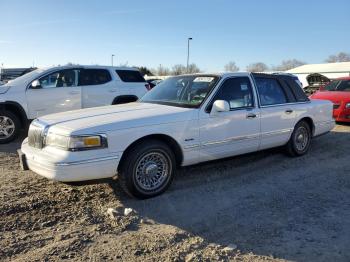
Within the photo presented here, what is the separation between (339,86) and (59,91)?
847 cm

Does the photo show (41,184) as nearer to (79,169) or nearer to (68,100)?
(79,169)

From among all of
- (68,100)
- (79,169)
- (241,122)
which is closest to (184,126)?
(241,122)

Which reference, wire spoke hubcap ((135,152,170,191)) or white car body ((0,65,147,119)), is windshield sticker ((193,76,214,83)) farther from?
white car body ((0,65,147,119))

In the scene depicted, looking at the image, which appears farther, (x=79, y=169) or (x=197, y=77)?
(x=197, y=77)

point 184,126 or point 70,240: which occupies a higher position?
point 184,126

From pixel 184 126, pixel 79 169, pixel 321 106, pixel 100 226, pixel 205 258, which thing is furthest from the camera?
pixel 321 106

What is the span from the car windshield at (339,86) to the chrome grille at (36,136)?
32.3 feet

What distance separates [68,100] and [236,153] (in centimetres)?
531

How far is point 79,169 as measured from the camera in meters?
4.52

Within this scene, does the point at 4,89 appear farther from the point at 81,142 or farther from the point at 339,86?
the point at 339,86

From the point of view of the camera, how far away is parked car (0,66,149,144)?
9.10 metres

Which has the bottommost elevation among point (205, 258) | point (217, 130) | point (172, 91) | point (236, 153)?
point (205, 258)

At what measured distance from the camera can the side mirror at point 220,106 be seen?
548 centimetres

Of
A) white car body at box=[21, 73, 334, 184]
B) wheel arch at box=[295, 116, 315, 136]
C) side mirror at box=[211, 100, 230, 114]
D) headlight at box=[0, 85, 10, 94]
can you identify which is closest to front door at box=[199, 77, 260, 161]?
white car body at box=[21, 73, 334, 184]
